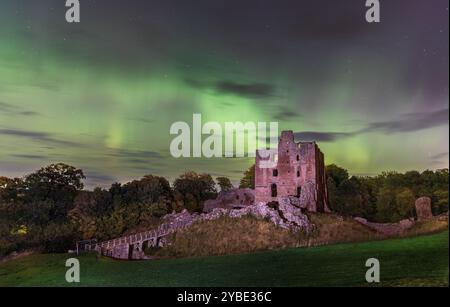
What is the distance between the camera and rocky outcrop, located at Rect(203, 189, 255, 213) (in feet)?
115

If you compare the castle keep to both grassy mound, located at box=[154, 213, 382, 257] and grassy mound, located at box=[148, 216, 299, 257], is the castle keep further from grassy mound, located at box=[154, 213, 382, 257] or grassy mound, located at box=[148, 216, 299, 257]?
grassy mound, located at box=[148, 216, 299, 257]

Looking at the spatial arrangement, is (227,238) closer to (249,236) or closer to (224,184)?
(249,236)

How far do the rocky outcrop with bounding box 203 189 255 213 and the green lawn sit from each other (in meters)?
12.2

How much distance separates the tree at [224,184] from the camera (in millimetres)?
35381

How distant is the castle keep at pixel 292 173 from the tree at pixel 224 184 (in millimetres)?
3395

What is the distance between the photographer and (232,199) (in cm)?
3541

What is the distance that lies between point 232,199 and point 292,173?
18.7 ft

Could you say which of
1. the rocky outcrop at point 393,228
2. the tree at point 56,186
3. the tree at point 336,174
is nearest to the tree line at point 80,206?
the tree at point 56,186

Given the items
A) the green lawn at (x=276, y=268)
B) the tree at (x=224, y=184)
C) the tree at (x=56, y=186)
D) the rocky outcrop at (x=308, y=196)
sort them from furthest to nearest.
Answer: the tree at (x=224, y=184)
the tree at (x=56, y=186)
the rocky outcrop at (x=308, y=196)
the green lawn at (x=276, y=268)

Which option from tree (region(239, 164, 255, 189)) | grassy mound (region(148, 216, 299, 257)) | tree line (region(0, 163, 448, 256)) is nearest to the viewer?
grassy mound (region(148, 216, 299, 257))

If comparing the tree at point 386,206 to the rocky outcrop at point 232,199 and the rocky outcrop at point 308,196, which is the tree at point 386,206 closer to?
the rocky outcrop at point 308,196

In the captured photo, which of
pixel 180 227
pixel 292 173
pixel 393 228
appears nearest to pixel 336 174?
pixel 292 173

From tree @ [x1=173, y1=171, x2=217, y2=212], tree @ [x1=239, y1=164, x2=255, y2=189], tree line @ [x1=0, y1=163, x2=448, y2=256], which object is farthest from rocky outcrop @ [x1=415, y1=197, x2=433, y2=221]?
tree @ [x1=239, y1=164, x2=255, y2=189]
